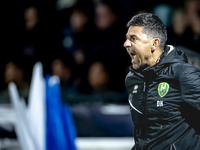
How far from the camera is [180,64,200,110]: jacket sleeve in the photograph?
3.09ft

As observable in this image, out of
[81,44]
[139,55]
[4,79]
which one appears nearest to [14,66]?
[4,79]

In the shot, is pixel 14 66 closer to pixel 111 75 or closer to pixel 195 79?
pixel 111 75

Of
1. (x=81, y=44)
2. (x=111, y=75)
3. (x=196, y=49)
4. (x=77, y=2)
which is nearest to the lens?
(x=196, y=49)

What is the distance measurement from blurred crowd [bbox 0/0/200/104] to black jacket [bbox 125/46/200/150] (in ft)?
4.13

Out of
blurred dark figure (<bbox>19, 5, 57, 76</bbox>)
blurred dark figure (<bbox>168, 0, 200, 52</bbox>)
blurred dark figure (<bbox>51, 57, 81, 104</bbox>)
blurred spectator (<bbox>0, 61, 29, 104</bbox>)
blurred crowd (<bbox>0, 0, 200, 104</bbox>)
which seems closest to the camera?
blurred dark figure (<bbox>168, 0, 200, 52</bbox>)

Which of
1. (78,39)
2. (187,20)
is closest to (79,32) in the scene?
(78,39)

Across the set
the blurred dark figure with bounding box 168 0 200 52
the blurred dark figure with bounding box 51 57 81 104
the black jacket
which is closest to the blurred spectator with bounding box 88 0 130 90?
the blurred dark figure with bounding box 51 57 81 104

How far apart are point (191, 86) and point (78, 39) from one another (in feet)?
7.31

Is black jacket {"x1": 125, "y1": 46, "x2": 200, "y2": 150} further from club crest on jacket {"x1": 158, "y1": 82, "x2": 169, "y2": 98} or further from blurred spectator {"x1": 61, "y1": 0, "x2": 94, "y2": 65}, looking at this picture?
blurred spectator {"x1": 61, "y1": 0, "x2": 94, "y2": 65}

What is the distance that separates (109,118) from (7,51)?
1.64m

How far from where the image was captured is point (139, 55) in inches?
39.8

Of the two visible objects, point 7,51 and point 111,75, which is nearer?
point 111,75

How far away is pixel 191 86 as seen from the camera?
3.09 feet

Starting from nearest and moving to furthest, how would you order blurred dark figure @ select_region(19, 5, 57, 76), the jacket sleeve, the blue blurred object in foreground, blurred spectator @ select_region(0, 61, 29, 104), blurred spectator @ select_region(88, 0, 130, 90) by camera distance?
1. the jacket sleeve
2. the blue blurred object in foreground
3. blurred spectator @ select_region(88, 0, 130, 90)
4. blurred dark figure @ select_region(19, 5, 57, 76)
5. blurred spectator @ select_region(0, 61, 29, 104)
